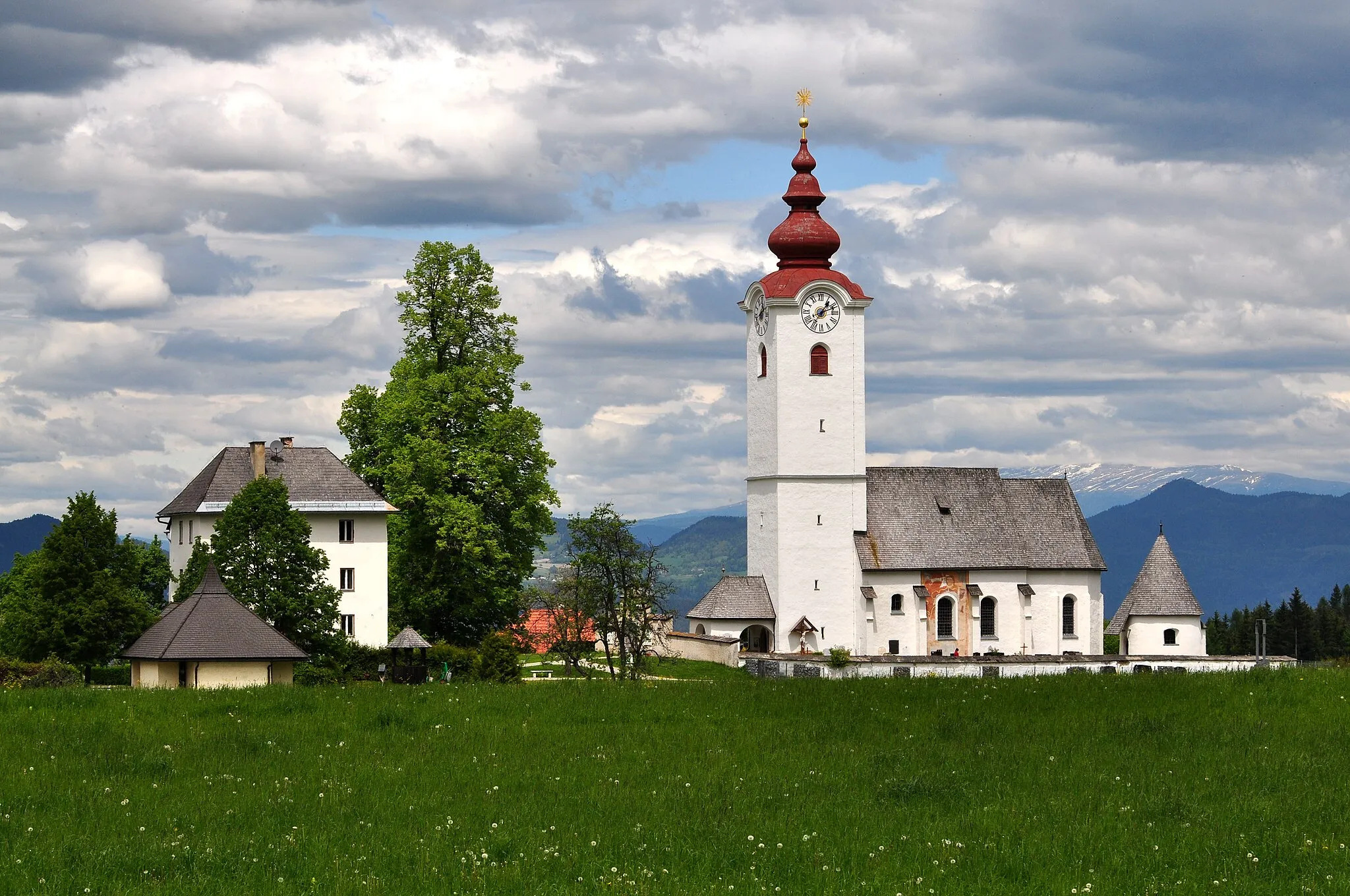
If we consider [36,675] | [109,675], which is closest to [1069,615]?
[109,675]

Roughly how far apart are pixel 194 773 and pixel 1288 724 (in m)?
13.8

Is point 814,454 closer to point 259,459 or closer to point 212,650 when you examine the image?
point 259,459

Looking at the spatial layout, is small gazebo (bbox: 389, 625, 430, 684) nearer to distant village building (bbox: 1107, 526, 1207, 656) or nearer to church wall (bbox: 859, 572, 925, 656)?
church wall (bbox: 859, 572, 925, 656)

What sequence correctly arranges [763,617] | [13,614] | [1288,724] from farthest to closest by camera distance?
[763,617] → [13,614] → [1288,724]

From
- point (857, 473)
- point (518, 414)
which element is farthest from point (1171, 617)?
point (518, 414)

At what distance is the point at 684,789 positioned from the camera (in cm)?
1744

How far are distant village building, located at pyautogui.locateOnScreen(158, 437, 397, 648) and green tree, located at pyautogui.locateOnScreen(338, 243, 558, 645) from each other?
900 millimetres

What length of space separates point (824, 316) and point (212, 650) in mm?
35969

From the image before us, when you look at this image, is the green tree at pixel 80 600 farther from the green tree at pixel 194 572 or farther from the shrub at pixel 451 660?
the shrub at pixel 451 660

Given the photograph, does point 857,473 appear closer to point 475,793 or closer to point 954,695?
point 954,695

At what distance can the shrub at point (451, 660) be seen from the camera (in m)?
48.5

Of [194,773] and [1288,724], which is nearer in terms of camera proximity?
[194,773]

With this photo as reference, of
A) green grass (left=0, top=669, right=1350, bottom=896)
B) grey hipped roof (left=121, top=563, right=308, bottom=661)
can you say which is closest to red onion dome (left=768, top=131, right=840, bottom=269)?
grey hipped roof (left=121, top=563, right=308, bottom=661)

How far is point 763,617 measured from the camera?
6531 cm
